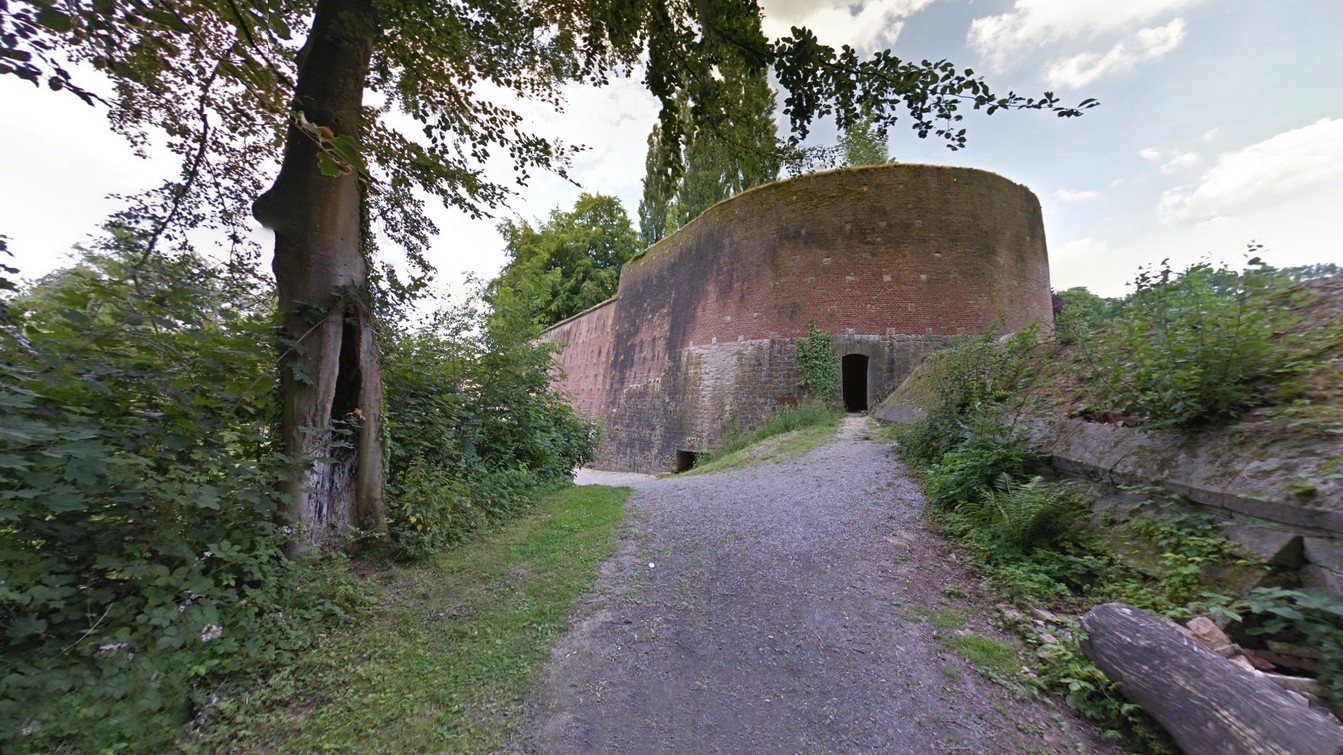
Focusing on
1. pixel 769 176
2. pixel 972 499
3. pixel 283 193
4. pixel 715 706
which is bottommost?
pixel 715 706

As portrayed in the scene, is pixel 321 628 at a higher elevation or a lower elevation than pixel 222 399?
lower

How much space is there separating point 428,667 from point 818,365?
1111cm

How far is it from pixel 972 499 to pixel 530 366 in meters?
5.66

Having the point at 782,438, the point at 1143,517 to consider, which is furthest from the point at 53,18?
the point at 782,438

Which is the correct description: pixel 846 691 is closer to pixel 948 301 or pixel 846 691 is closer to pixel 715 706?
pixel 715 706

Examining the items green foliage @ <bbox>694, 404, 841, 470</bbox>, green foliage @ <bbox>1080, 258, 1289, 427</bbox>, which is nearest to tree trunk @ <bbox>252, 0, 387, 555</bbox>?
green foliage @ <bbox>1080, 258, 1289, 427</bbox>

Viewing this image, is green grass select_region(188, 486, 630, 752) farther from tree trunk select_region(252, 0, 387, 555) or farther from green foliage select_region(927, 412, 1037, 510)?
green foliage select_region(927, 412, 1037, 510)

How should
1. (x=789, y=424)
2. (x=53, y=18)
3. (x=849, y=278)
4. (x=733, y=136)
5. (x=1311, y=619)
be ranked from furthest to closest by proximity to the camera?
(x=849, y=278) → (x=789, y=424) → (x=733, y=136) → (x=1311, y=619) → (x=53, y=18)

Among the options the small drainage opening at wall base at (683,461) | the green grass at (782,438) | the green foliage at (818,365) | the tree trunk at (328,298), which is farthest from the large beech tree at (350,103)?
the small drainage opening at wall base at (683,461)

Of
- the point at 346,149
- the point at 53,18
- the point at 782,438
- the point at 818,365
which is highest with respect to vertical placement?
the point at 53,18

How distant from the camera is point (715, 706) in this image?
230cm

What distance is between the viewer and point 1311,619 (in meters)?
2.05

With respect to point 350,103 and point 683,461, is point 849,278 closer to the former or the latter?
point 683,461

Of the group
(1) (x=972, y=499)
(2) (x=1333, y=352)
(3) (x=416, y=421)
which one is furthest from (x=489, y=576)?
(2) (x=1333, y=352)
